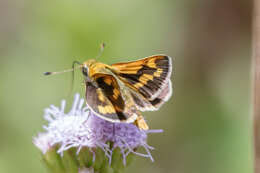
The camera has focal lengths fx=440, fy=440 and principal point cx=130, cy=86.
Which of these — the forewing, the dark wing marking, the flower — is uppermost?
the forewing

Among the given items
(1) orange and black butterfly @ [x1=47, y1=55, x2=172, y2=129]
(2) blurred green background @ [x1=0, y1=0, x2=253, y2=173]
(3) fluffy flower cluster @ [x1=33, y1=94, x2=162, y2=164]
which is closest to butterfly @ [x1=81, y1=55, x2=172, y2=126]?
(1) orange and black butterfly @ [x1=47, y1=55, x2=172, y2=129]

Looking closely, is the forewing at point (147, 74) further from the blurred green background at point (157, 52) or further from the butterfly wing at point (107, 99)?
the blurred green background at point (157, 52)

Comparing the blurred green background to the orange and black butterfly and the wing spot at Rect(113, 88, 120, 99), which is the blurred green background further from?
the wing spot at Rect(113, 88, 120, 99)

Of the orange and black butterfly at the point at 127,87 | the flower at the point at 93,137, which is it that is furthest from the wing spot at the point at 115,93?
the flower at the point at 93,137

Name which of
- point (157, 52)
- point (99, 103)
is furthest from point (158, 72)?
point (157, 52)

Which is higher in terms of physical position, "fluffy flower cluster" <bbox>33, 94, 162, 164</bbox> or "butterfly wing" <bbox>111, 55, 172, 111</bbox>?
"butterfly wing" <bbox>111, 55, 172, 111</bbox>

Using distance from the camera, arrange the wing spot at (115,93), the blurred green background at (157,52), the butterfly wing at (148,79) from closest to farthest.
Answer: the wing spot at (115,93) → the butterfly wing at (148,79) → the blurred green background at (157,52)
